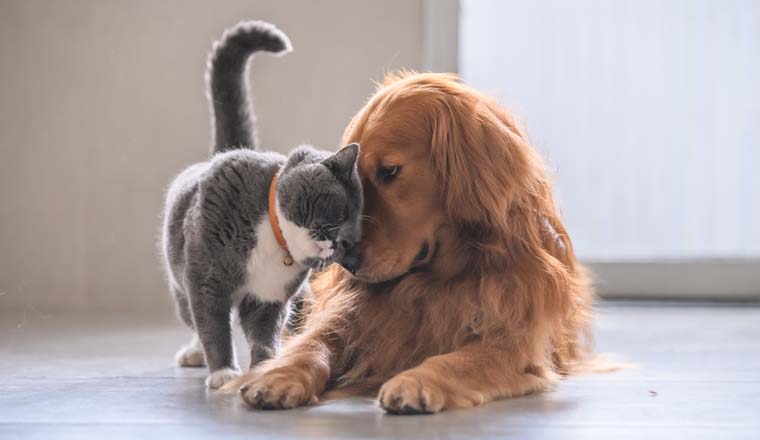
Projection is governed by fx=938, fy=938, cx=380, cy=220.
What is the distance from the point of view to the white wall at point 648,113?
3.47 meters

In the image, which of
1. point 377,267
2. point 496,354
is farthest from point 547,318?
point 377,267

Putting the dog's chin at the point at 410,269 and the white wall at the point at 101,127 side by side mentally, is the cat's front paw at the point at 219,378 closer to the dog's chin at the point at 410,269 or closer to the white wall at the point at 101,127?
the dog's chin at the point at 410,269

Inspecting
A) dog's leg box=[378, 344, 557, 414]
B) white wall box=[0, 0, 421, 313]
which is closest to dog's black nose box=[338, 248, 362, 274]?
dog's leg box=[378, 344, 557, 414]

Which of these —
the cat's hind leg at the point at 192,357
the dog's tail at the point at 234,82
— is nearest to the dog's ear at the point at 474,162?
the dog's tail at the point at 234,82

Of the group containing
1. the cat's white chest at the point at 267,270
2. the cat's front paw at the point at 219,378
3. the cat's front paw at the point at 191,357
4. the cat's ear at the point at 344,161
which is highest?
the cat's ear at the point at 344,161

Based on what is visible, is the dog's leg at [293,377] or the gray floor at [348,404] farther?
the dog's leg at [293,377]

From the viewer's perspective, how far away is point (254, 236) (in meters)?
1.66

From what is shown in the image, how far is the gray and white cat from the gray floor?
0.14 metres

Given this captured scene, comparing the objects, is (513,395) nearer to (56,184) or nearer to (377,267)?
(377,267)

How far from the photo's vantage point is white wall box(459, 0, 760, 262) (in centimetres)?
347

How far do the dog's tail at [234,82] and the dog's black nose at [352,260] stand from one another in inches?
25.5

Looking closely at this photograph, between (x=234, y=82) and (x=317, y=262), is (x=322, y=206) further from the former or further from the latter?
(x=234, y=82)

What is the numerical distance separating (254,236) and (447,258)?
0.34m

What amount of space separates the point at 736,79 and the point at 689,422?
2.49 meters
